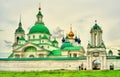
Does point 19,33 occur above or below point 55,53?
above

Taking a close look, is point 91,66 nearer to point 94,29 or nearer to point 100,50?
point 100,50

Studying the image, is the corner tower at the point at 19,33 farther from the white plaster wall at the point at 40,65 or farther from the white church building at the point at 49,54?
the white plaster wall at the point at 40,65

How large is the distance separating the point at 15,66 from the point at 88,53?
16.5 meters

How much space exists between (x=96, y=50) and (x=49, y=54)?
16595 millimetres

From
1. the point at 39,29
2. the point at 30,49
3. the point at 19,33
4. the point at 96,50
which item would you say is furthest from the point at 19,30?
the point at 96,50

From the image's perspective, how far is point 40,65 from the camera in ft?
214

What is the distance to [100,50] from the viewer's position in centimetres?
6078

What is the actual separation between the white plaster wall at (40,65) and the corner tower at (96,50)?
1.80 metres

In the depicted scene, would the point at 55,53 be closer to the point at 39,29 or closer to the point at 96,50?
the point at 39,29

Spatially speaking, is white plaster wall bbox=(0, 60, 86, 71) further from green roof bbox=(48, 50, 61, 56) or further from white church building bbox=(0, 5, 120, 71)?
green roof bbox=(48, 50, 61, 56)

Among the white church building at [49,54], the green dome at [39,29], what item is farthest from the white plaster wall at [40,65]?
the green dome at [39,29]

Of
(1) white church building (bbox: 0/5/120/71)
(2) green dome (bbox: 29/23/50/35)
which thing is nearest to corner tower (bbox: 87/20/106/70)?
(1) white church building (bbox: 0/5/120/71)

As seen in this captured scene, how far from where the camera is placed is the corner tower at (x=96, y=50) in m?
60.4

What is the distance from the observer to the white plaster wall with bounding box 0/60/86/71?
62875 millimetres
